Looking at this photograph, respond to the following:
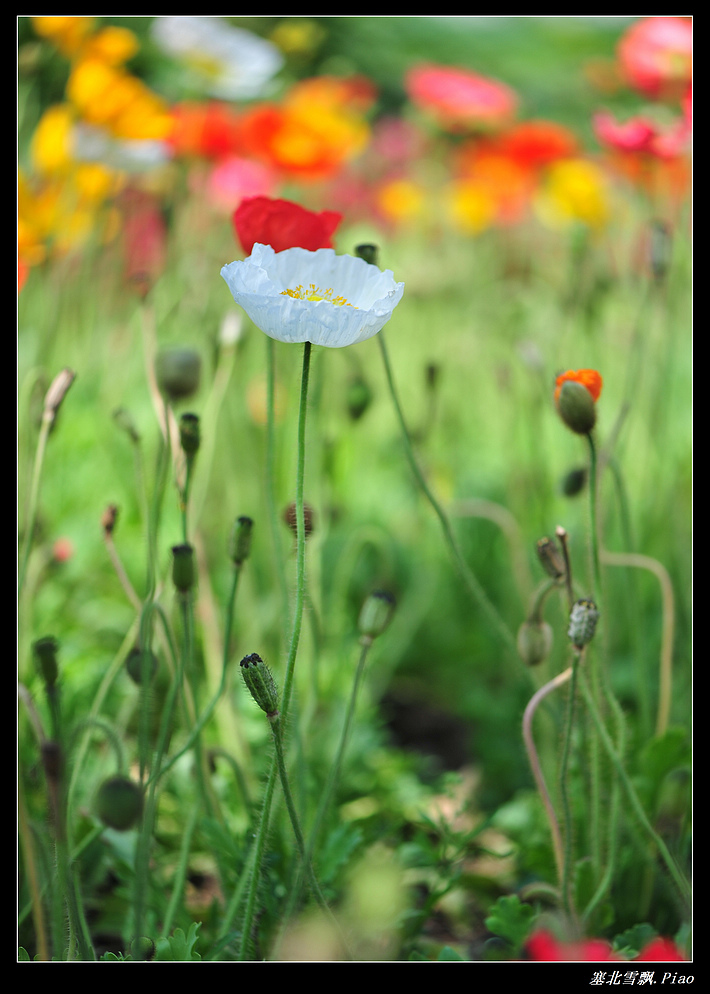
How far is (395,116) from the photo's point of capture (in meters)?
3.84

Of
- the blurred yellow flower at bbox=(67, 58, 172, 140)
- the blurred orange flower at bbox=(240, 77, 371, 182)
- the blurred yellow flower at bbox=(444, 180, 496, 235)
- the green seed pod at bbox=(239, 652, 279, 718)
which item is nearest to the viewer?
the green seed pod at bbox=(239, 652, 279, 718)

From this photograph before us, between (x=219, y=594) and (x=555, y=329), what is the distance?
42.8 inches

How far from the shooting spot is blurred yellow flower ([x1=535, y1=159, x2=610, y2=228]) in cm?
187

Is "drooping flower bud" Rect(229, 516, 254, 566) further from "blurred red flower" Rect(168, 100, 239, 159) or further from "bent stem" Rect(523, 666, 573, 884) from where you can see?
"blurred red flower" Rect(168, 100, 239, 159)

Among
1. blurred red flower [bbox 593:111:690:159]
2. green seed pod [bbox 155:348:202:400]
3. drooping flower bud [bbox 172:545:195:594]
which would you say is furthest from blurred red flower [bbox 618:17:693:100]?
drooping flower bud [bbox 172:545:195:594]

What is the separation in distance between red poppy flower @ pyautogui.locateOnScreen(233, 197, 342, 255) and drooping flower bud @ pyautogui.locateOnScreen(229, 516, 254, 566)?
0.71 ft

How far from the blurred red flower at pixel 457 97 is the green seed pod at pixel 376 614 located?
1377 millimetres

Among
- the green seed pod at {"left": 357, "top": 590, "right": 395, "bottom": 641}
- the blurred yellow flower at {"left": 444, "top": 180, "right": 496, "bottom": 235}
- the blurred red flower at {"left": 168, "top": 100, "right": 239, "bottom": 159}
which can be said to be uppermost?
the blurred red flower at {"left": 168, "top": 100, "right": 239, "bottom": 159}

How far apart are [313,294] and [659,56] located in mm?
796

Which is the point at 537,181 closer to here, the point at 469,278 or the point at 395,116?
the point at 469,278

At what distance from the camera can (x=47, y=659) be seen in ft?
1.88

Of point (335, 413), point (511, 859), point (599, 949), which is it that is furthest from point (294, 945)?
point (335, 413)

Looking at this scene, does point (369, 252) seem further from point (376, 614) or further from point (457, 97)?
point (457, 97)

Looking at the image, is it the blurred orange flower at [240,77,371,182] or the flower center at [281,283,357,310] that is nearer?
the flower center at [281,283,357,310]
